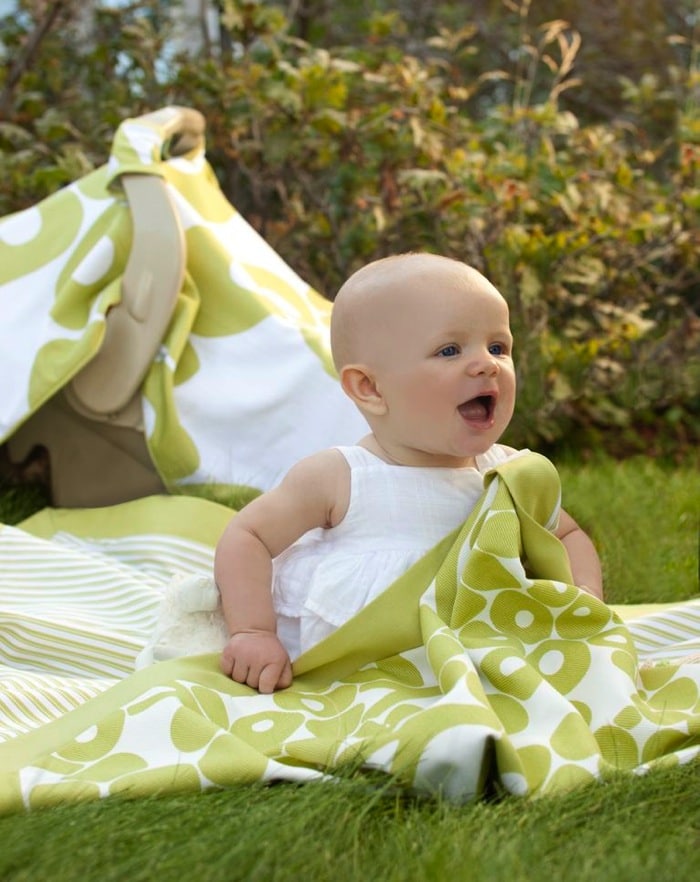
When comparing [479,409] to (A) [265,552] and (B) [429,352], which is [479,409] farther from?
(A) [265,552]

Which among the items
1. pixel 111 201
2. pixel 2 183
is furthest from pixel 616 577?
pixel 2 183

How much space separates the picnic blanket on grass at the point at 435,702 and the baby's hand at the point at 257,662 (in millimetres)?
18

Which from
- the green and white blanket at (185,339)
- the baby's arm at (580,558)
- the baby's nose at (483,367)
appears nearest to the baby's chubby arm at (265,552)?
the baby's nose at (483,367)

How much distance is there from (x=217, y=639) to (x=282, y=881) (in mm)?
550

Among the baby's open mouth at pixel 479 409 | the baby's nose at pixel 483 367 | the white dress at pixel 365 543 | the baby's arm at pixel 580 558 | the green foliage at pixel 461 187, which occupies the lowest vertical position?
the green foliage at pixel 461 187

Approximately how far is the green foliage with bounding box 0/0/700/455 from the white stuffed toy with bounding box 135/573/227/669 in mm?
1940

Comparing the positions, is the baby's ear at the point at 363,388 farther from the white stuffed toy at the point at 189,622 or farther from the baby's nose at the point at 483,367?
the white stuffed toy at the point at 189,622

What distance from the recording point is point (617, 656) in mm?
1525

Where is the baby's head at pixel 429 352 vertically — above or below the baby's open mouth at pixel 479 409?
above

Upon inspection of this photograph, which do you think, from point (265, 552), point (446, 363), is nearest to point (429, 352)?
point (446, 363)

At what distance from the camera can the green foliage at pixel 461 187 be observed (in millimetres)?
3525

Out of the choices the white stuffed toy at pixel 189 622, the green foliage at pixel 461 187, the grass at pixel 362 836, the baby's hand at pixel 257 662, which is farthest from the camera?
the green foliage at pixel 461 187

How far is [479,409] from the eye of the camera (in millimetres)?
1657

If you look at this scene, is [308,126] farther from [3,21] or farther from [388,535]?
[388,535]
